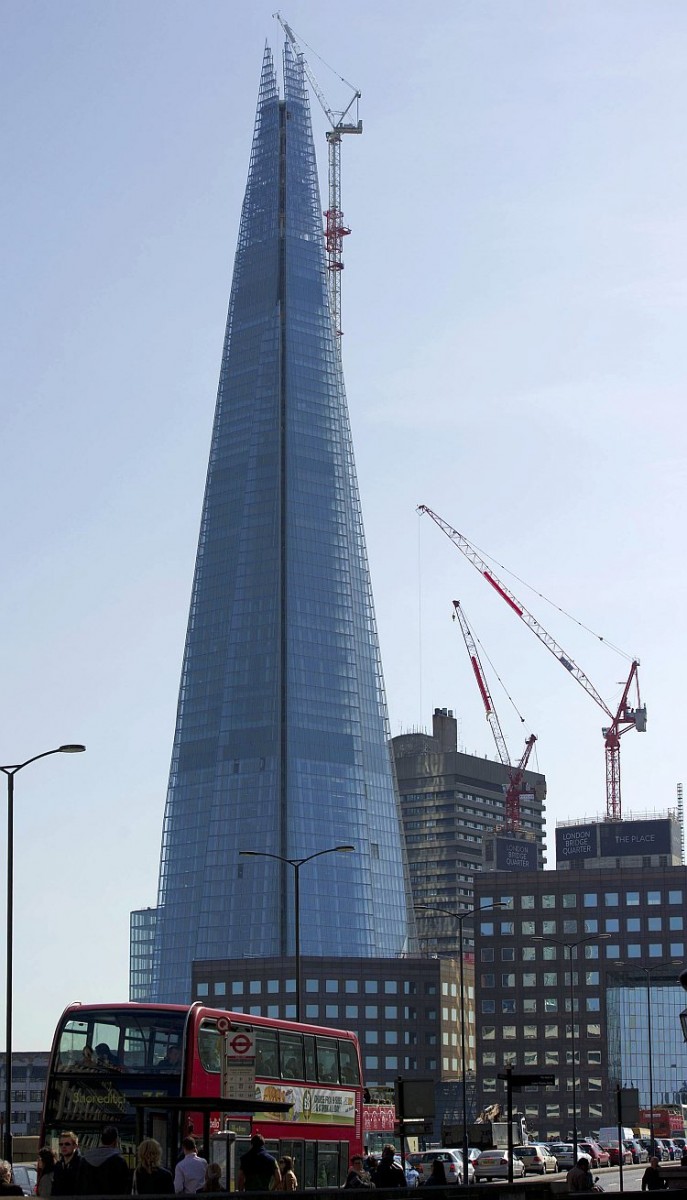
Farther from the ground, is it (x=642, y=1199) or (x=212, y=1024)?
(x=212, y=1024)

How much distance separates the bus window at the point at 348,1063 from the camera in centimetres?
4928

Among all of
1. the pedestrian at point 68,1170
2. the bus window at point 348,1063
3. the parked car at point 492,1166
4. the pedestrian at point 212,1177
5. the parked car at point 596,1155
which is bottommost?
the parked car at point 596,1155

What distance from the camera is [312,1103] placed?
46.7 meters

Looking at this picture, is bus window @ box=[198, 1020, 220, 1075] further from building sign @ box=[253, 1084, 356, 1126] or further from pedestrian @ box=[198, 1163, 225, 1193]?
pedestrian @ box=[198, 1163, 225, 1193]

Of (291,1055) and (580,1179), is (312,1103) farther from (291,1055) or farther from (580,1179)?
(580,1179)

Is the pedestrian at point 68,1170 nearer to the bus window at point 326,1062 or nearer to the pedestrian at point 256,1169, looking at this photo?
the pedestrian at point 256,1169

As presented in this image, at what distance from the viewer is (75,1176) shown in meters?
27.2

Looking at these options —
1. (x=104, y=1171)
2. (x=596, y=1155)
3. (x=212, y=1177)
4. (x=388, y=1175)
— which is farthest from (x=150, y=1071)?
(x=596, y=1155)

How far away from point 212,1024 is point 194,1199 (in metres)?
18.8

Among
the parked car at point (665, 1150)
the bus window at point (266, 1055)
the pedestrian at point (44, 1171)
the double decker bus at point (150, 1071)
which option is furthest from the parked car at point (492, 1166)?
the pedestrian at point (44, 1171)

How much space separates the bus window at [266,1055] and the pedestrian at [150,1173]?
15239 millimetres

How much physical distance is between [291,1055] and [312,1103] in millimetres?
1797

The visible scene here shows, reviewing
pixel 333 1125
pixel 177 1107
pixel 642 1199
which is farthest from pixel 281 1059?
pixel 642 1199

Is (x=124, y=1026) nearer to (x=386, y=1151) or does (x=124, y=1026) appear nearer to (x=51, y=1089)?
(x=51, y=1089)
